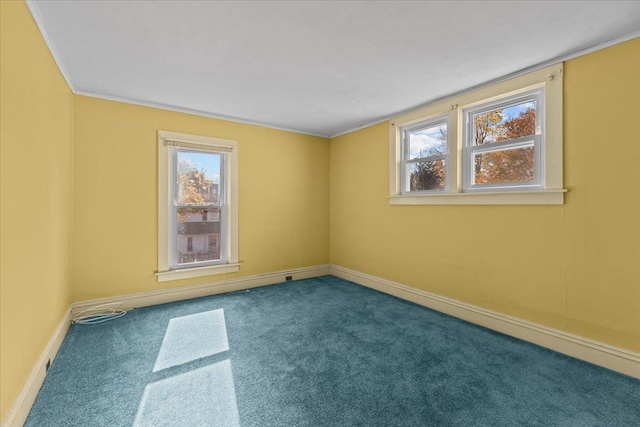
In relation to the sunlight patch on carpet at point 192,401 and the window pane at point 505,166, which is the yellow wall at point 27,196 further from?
the window pane at point 505,166

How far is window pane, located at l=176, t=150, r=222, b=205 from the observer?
12.2 feet

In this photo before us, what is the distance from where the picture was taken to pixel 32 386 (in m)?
1.74

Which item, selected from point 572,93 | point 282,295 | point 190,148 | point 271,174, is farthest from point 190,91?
point 572,93

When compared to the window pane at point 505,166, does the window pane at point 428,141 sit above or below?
above

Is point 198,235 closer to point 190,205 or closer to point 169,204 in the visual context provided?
point 190,205

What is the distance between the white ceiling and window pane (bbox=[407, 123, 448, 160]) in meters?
0.43

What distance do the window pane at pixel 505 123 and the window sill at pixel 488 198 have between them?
57 cm

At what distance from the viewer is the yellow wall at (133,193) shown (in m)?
3.12

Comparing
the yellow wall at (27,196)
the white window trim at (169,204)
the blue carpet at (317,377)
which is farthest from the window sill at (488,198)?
the yellow wall at (27,196)

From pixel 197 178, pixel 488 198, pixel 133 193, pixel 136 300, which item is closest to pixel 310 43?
pixel 488 198

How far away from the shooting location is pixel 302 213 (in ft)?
15.7

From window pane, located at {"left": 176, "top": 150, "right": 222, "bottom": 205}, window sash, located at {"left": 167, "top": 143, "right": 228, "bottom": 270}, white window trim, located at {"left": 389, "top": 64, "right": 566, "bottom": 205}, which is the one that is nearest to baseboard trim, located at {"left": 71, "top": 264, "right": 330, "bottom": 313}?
window sash, located at {"left": 167, "top": 143, "right": 228, "bottom": 270}

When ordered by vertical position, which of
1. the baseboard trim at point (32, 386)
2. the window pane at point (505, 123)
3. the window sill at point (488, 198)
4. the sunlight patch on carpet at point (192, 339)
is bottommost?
the sunlight patch on carpet at point (192, 339)

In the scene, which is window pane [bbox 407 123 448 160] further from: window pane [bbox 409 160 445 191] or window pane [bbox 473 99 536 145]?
window pane [bbox 473 99 536 145]
